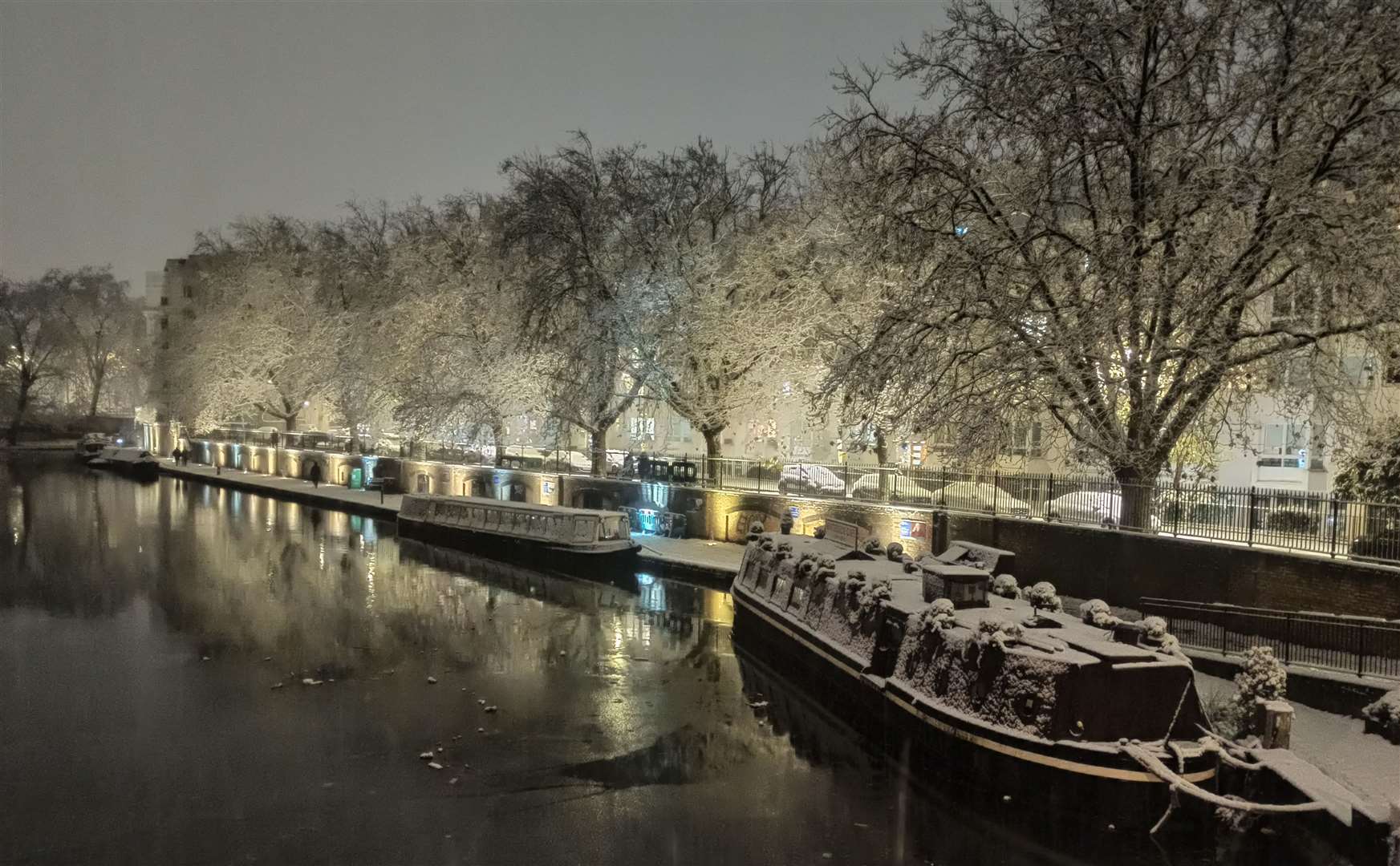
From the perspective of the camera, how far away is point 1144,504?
19406mm

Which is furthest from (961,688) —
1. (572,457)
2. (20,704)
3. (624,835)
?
Result: (572,457)

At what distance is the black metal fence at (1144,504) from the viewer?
16344 mm

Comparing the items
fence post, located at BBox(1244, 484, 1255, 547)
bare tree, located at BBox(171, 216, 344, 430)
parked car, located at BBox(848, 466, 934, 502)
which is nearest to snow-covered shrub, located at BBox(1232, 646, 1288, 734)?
fence post, located at BBox(1244, 484, 1255, 547)

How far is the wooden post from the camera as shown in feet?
35.5

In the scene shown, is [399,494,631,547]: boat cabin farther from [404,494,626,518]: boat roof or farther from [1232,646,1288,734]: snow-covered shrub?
[1232,646,1288,734]: snow-covered shrub

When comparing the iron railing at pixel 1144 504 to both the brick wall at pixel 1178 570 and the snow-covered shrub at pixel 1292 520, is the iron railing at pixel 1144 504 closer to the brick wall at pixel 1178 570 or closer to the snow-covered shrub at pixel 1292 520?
the snow-covered shrub at pixel 1292 520

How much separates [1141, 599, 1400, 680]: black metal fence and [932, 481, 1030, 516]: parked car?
6.08 meters

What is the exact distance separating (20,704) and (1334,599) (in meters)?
21.7

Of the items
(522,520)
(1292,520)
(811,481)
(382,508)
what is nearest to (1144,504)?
(1292,520)

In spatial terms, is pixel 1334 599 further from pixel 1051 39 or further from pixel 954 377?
pixel 1051 39

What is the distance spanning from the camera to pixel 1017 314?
1809 centimetres

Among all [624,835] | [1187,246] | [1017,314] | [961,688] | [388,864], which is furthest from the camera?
[1017,314]

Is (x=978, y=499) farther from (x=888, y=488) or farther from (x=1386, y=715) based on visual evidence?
(x=1386, y=715)

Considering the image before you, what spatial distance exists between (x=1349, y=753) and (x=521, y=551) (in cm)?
2352
